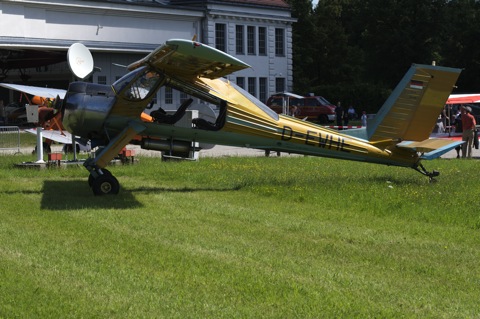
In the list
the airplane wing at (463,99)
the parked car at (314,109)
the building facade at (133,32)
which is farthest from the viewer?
the parked car at (314,109)

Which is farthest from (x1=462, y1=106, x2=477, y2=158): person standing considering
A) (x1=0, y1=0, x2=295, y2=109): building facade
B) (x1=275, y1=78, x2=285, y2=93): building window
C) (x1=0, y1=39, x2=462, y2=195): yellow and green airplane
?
(x1=275, y1=78, x2=285, y2=93): building window

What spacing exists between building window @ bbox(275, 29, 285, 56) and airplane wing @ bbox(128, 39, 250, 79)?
143 feet

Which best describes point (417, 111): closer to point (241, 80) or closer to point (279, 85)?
point (241, 80)

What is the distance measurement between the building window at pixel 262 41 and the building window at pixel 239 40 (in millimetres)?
1777

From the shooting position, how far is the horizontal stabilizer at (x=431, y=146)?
49.0 ft

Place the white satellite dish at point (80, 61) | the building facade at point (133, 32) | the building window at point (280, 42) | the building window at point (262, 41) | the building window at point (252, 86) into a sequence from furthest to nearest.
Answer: the building window at point (280, 42) → the building window at point (262, 41) → the building window at point (252, 86) → the building facade at point (133, 32) → the white satellite dish at point (80, 61)

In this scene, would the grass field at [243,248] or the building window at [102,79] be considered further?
the building window at [102,79]

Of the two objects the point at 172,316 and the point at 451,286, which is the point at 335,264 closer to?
the point at 451,286

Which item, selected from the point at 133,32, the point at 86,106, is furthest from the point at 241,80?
the point at 86,106

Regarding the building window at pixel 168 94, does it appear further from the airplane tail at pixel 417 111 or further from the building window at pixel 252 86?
the building window at pixel 252 86

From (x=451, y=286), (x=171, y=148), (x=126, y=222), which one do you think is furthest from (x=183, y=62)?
(x=451, y=286)

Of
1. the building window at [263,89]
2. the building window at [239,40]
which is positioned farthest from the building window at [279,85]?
the building window at [239,40]

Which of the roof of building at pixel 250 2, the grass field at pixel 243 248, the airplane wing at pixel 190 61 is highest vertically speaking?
the roof of building at pixel 250 2

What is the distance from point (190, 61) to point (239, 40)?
136 ft
